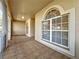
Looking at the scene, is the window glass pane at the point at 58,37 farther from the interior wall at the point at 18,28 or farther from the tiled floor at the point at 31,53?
the interior wall at the point at 18,28

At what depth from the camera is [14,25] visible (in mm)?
15680

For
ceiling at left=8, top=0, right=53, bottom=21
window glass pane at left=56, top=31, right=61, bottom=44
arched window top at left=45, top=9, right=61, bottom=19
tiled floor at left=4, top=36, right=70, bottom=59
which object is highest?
ceiling at left=8, top=0, right=53, bottom=21

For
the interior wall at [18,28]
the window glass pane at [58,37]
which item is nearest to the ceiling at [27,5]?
the window glass pane at [58,37]

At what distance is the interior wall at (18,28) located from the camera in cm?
1568

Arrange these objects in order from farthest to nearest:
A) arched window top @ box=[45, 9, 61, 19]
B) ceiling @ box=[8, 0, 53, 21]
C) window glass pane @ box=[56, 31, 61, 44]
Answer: ceiling @ box=[8, 0, 53, 21] → arched window top @ box=[45, 9, 61, 19] → window glass pane @ box=[56, 31, 61, 44]

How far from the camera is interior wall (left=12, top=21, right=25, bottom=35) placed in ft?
51.4

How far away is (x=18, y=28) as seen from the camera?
1582cm

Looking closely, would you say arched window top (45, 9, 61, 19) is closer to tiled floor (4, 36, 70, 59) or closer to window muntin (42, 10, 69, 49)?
window muntin (42, 10, 69, 49)

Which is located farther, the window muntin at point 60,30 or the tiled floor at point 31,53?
the window muntin at point 60,30

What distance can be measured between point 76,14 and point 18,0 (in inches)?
122

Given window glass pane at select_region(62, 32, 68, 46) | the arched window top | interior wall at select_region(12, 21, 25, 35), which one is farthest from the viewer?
interior wall at select_region(12, 21, 25, 35)

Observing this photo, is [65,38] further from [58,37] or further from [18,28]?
[18,28]

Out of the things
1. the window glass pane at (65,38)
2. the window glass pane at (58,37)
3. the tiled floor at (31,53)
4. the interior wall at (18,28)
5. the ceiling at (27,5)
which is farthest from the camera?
the interior wall at (18,28)

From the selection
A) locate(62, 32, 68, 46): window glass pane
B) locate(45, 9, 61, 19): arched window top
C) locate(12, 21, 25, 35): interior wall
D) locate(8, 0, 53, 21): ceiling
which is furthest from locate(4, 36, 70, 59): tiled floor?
locate(12, 21, 25, 35): interior wall
